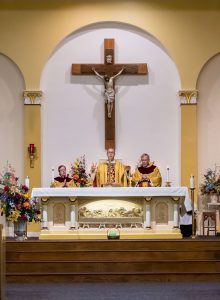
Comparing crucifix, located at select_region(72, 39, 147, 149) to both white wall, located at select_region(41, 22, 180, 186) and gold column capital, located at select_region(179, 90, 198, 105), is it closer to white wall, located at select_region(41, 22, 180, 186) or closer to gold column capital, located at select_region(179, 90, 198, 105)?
white wall, located at select_region(41, 22, 180, 186)

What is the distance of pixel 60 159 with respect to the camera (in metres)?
12.2

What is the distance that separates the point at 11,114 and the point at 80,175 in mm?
1969

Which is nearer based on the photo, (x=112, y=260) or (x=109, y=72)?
(x=112, y=260)

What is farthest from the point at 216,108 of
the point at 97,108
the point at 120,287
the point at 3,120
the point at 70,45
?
the point at 120,287

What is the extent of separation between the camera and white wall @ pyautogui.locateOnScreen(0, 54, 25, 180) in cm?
1220

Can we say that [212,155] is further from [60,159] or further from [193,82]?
[60,159]

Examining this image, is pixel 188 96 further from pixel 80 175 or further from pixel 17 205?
pixel 17 205

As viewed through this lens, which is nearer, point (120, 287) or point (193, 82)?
point (120, 287)

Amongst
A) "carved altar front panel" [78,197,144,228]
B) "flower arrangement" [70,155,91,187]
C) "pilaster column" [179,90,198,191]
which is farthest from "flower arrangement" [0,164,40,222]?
"pilaster column" [179,90,198,191]

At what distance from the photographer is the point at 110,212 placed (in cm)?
1069

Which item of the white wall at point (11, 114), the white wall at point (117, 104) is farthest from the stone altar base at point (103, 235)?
the white wall at point (11, 114)

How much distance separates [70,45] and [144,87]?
168cm

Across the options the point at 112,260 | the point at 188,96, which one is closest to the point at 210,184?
the point at 188,96

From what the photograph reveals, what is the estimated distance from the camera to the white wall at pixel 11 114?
12195 mm
